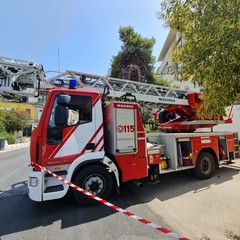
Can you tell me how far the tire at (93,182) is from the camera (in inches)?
174

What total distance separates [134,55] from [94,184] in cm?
1746

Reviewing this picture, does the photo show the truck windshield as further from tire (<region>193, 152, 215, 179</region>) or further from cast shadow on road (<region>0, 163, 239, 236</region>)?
tire (<region>193, 152, 215, 179</region>)

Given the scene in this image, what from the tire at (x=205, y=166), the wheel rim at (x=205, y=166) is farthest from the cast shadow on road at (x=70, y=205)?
the wheel rim at (x=205, y=166)

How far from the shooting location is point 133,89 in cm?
655

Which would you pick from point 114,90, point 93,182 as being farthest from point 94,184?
point 114,90

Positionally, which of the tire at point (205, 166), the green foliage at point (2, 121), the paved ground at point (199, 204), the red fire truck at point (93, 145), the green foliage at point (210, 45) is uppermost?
the green foliage at point (2, 121)

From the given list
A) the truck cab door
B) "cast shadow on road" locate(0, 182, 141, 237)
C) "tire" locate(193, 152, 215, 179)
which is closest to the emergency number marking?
the truck cab door

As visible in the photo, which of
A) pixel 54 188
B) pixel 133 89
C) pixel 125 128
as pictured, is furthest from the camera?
pixel 133 89

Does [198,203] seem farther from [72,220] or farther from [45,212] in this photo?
[45,212]

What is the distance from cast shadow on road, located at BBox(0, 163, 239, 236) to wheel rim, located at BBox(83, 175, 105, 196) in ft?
1.12

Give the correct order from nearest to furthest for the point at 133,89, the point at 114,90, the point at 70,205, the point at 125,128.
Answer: the point at 70,205, the point at 125,128, the point at 114,90, the point at 133,89

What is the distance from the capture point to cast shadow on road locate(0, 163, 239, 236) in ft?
12.6

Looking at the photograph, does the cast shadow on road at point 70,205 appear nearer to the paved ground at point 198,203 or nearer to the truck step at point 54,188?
the paved ground at point 198,203

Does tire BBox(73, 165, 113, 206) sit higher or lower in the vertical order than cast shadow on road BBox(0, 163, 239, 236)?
higher
